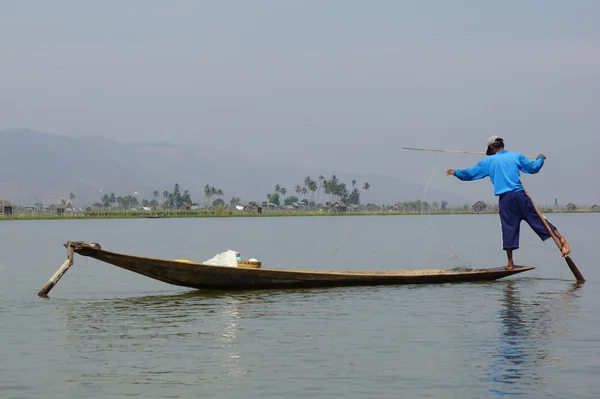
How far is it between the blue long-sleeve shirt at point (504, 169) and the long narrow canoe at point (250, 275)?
175 cm

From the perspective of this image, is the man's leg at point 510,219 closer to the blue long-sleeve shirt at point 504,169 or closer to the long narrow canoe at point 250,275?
the blue long-sleeve shirt at point 504,169

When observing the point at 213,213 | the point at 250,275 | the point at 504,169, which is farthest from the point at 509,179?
the point at 213,213

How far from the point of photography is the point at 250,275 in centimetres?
1641

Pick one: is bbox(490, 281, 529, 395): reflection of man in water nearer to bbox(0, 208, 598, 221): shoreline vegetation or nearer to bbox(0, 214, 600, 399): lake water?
bbox(0, 214, 600, 399): lake water

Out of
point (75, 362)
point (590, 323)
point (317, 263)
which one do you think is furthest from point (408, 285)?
point (317, 263)

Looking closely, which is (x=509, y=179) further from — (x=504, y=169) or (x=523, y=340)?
(x=523, y=340)

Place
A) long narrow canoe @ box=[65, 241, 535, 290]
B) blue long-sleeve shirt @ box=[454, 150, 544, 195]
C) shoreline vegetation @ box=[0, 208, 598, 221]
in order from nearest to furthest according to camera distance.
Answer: long narrow canoe @ box=[65, 241, 535, 290] → blue long-sleeve shirt @ box=[454, 150, 544, 195] → shoreline vegetation @ box=[0, 208, 598, 221]

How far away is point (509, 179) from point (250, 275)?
205 inches

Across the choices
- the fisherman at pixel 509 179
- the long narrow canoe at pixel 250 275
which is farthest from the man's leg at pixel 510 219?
the long narrow canoe at pixel 250 275

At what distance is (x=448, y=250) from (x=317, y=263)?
37.9ft

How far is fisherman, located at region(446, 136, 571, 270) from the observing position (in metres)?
17.4

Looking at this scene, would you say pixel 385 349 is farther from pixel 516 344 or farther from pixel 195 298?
pixel 195 298

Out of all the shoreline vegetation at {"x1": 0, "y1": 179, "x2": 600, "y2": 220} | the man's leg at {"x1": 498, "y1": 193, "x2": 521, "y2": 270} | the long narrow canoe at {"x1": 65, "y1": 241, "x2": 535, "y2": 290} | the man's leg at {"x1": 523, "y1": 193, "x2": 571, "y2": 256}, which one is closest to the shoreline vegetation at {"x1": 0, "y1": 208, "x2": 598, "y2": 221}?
the shoreline vegetation at {"x1": 0, "y1": 179, "x2": 600, "y2": 220}

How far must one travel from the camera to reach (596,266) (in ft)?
85.6
